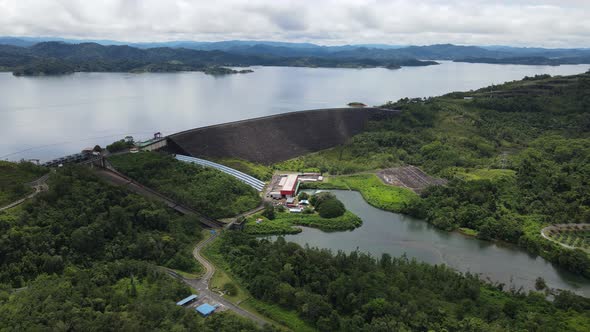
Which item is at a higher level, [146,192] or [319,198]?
[146,192]

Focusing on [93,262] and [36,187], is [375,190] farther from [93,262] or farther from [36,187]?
[36,187]

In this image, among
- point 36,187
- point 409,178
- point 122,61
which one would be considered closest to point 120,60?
point 122,61

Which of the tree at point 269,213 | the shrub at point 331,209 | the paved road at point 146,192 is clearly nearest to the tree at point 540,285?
the shrub at point 331,209

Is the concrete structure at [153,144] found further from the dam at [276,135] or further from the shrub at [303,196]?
the shrub at [303,196]

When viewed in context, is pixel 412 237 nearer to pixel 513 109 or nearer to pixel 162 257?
pixel 162 257

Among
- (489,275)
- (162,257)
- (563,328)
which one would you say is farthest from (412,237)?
(162,257)

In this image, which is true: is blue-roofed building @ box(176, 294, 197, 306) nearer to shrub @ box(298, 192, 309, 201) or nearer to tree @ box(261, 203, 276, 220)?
tree @ box(261, 203, 276, 220)

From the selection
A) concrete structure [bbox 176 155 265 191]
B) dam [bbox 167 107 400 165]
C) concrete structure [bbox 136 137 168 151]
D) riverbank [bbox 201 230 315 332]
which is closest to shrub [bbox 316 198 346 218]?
concrete structure [bbox 176 155 265 191]
